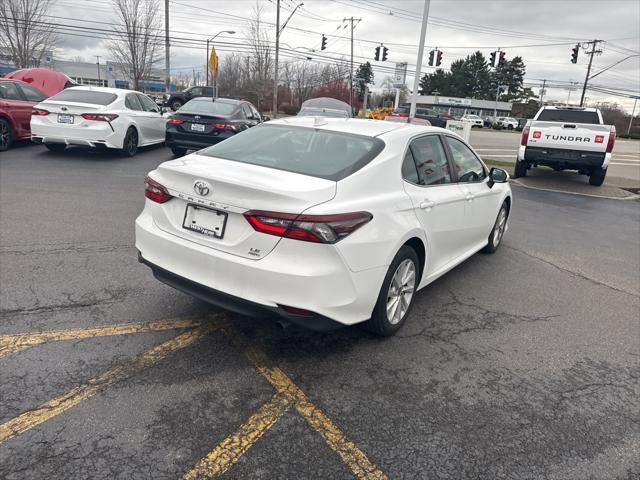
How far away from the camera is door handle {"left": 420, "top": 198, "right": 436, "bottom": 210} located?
12.6 feet

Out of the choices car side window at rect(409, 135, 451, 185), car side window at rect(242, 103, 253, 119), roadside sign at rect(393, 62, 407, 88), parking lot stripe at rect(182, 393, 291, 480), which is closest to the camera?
parking lot stripe at rect(182, 393, 291, 480)

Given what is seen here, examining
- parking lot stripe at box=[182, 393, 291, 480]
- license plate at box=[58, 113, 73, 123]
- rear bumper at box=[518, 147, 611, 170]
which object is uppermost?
license plate at box=[58, 113, 73, 123]

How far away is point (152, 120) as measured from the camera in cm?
1297

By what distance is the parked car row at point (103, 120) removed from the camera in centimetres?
1041

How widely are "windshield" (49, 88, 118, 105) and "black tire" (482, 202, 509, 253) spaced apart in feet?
28.6

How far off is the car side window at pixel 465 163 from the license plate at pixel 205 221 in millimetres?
2515

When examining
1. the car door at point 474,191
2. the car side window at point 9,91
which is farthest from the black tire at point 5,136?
the car door at point 474,191

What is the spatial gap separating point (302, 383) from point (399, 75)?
150ft

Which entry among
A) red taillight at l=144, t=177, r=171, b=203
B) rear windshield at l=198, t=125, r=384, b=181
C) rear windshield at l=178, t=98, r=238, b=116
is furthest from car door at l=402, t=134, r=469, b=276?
rear windshield at l=178, t=98, r=238, b=116

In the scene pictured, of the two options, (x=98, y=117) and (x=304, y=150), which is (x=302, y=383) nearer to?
(x=304, y=150)

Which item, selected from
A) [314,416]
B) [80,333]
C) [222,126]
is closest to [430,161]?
[314,416]

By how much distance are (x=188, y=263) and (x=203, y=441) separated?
119 centimetres

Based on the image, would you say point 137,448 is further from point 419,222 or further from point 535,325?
point 535,325

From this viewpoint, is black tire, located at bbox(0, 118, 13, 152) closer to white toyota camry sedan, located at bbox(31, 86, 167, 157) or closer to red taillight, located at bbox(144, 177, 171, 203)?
white toyota camry sedan, located at bbox(31, 86, 167, 157)
